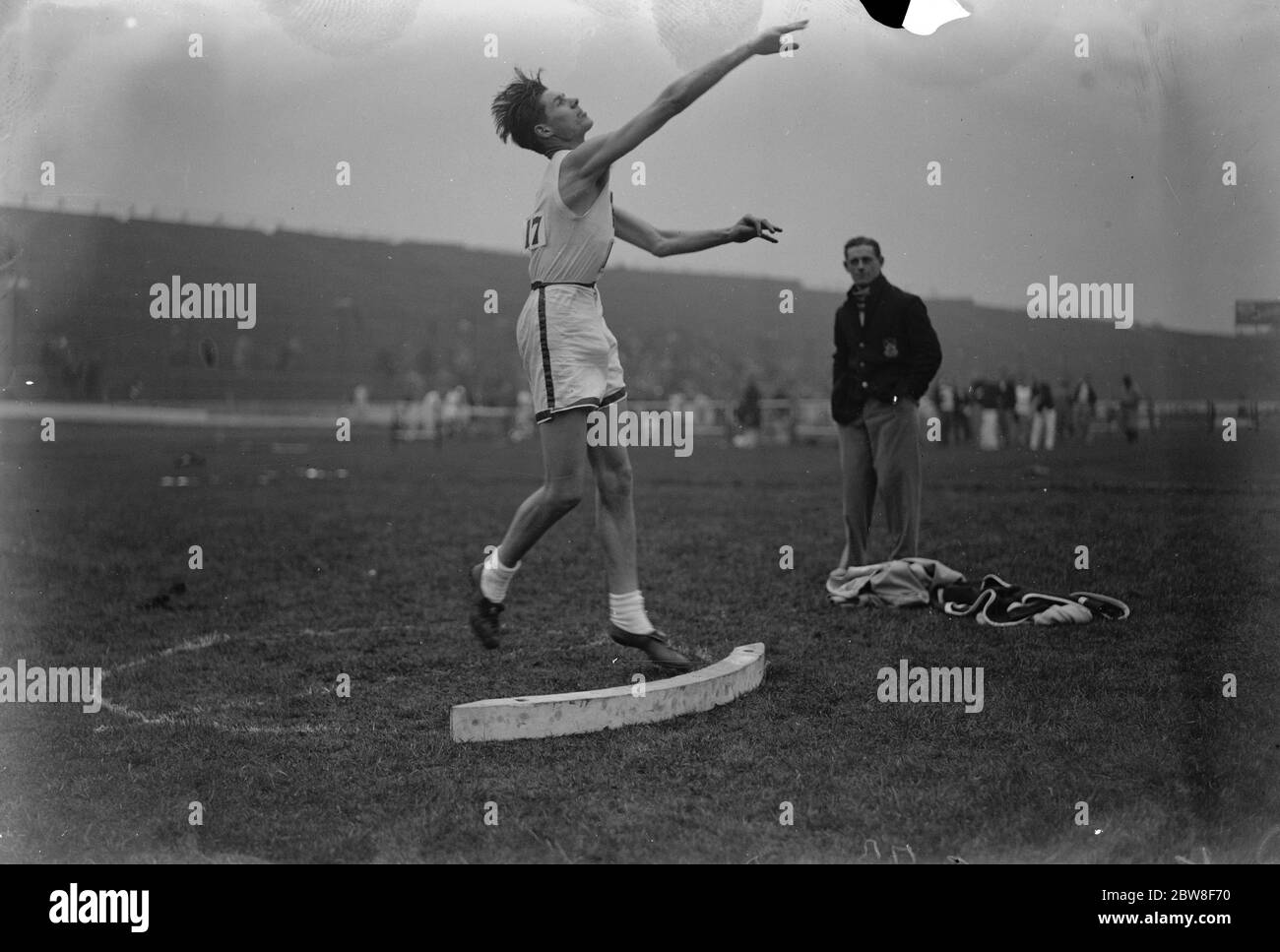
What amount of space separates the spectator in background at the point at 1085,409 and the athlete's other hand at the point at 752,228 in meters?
14.2

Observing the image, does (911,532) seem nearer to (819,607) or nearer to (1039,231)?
(819,607)

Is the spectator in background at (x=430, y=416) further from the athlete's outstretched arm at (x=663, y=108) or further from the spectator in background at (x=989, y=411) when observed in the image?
the athlete's outstretched arm at (x=663, y=108)

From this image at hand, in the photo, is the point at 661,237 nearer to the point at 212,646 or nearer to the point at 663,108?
the point at 663,108

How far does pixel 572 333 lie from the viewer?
463 centimetres

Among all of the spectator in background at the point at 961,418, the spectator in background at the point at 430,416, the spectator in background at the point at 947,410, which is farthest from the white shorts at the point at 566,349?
the spectator in background at the point at 430,416

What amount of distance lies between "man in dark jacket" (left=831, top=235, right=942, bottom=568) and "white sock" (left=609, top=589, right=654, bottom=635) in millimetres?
2388

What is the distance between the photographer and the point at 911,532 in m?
7.01

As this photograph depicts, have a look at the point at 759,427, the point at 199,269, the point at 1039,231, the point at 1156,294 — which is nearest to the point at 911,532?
the point at 1039,231

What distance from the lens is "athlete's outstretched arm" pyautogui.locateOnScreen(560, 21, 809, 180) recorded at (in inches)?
156

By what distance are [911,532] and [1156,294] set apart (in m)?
2.59

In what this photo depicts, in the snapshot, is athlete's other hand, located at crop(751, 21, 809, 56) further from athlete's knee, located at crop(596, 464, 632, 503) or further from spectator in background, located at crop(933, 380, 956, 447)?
spectator in background, located at crop(933, 380, 956, 447)
